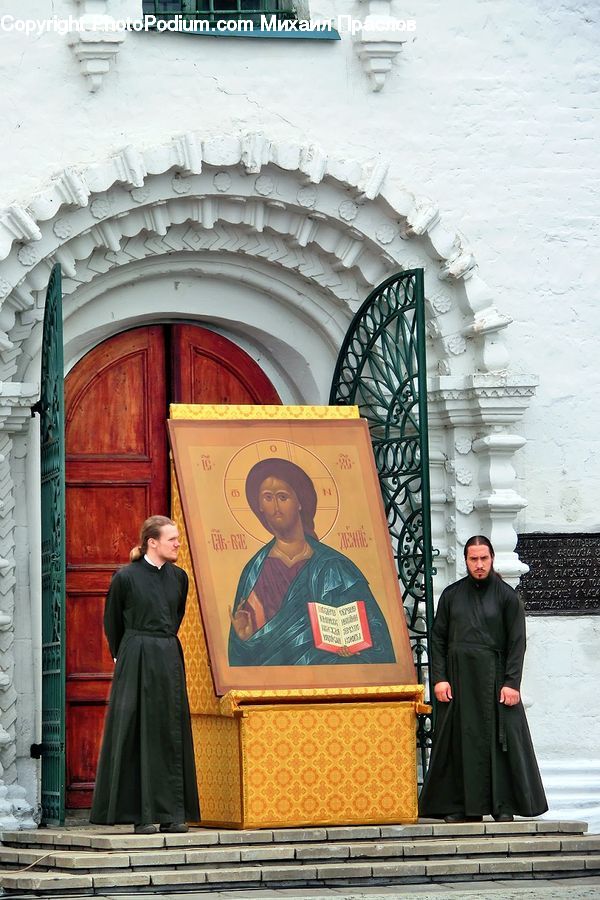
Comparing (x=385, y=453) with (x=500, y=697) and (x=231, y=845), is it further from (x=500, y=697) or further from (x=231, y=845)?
(x=231, y=845)

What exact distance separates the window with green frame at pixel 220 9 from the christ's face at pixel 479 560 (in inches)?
122

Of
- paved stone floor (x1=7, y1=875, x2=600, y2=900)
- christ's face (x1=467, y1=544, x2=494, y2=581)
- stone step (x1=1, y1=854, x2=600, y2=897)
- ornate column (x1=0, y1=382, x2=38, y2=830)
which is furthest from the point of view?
ornate column (x1=0, y1=382, x2=38, y2=830)

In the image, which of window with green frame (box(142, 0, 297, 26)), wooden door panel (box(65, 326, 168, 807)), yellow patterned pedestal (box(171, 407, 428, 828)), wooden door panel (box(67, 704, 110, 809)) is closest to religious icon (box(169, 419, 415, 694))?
yellow patterned pedestal (box(171, 407, 428, 828))

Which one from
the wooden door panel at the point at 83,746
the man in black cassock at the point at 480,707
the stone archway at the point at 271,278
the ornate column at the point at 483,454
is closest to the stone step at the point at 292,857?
the man in black cassock at the point at 480,707

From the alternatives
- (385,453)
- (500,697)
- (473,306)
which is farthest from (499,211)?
(500,697)

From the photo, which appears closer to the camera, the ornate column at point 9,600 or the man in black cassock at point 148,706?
the man in black cassock at point 148,706

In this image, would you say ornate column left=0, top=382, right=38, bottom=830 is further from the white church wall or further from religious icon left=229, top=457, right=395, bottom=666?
religious icon left=229, top=457, right=395, bottom=666

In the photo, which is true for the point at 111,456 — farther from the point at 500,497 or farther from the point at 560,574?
the point at 560,574

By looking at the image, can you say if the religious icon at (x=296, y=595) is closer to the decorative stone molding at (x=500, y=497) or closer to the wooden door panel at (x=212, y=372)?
the decorative stone molding at (x=500, y=497)

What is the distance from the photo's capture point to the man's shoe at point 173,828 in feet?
26.7

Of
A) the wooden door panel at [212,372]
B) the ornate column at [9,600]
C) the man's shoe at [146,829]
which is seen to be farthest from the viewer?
the wooden door panel at [212,372]

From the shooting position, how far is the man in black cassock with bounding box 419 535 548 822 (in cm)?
875

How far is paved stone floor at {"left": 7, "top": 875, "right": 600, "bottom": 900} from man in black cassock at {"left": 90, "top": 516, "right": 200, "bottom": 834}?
726 mm

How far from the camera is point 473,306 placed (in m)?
9.91
